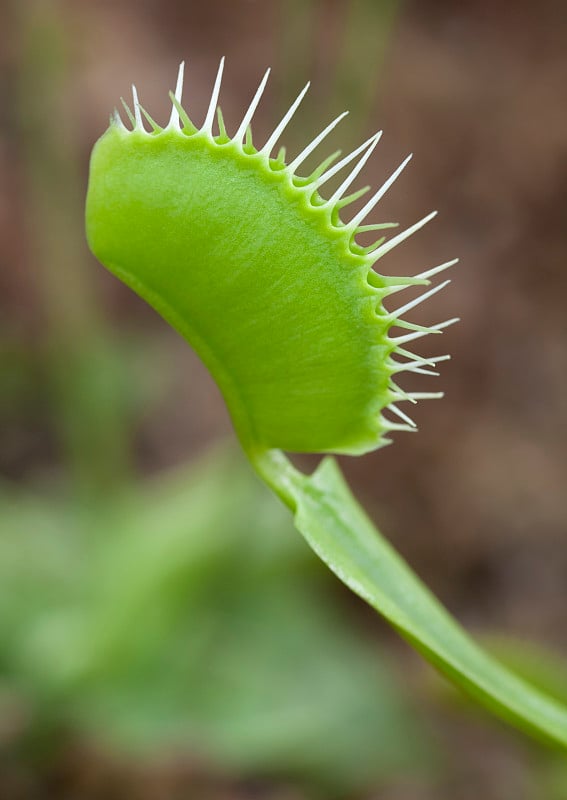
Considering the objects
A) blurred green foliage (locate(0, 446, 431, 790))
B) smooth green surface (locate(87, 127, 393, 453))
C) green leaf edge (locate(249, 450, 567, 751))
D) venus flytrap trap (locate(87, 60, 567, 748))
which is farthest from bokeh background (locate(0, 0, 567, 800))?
smooth green surface (locate(87, 127, 393, 453))

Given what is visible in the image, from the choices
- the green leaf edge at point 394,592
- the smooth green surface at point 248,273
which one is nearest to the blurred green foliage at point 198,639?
the green leaf edge at point 394,592

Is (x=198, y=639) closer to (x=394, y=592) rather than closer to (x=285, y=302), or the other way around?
(x=394, y=592)

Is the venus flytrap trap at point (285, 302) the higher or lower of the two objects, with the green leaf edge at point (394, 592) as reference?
higher

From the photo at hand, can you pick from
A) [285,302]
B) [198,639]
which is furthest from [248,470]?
[285,302]

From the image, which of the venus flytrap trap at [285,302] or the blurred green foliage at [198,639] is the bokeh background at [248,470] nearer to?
the blurred green foliage at [198,639]

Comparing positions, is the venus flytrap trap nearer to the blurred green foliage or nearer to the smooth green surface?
the smooth green surface

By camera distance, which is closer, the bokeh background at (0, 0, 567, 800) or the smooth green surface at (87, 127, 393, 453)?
the smooth green surface at (87, 127, 393, 453)
